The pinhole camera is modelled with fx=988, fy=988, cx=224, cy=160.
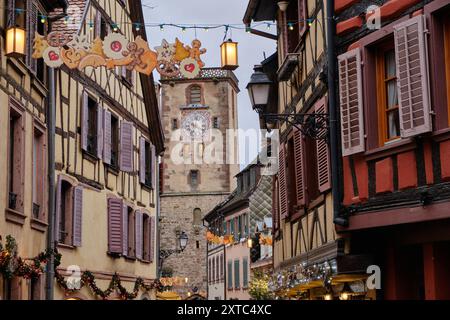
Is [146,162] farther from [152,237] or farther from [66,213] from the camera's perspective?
[66,213]

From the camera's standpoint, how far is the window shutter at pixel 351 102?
11125 mm

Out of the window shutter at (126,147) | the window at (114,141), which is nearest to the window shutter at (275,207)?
the window shutter at (126,147)

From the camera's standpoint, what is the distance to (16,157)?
47.6 feet

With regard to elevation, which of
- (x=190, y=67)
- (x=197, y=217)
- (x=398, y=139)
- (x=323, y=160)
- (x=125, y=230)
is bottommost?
(x=398, y=139)

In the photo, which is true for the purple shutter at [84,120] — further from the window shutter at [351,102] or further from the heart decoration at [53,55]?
the window shutter at [351,102]

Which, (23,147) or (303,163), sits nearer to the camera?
(303,163)

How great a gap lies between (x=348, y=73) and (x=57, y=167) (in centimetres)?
745

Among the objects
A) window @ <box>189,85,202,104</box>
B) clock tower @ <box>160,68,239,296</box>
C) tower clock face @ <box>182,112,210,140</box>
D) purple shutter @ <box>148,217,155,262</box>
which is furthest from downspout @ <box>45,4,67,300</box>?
window @ <box>189,85,202,104</box>

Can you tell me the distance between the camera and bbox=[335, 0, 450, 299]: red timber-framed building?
9.67m

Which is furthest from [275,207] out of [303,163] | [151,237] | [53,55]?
[53,55]

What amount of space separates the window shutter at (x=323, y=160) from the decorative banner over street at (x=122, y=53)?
5.34ft

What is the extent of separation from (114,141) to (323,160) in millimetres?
10265
